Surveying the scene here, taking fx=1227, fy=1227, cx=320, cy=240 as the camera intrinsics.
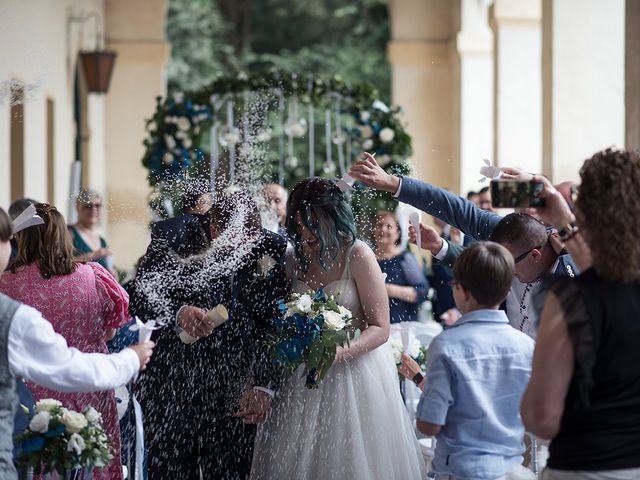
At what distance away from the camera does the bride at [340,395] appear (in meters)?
5.01

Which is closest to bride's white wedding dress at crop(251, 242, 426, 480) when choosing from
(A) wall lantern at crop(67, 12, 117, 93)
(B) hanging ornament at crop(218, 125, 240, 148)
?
(B) hanging ornament at crop(218, 125, 240, 148)

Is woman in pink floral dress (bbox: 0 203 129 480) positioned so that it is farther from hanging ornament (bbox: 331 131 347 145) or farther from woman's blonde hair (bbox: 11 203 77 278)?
hanging ornament (bbox: 331 131 347 145)

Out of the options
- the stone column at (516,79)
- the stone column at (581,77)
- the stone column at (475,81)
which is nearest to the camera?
the stone column at (581,77)

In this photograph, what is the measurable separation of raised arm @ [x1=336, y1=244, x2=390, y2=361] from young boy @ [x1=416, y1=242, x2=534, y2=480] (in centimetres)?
104

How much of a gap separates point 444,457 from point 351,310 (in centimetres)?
122

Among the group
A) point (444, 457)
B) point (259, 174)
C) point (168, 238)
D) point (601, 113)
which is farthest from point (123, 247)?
point (444, 457)

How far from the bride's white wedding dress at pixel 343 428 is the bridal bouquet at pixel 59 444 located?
0.92 meters

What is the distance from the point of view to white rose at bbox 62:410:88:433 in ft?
14.2

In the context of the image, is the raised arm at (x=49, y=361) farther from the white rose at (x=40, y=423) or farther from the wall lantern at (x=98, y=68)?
the wall lantern at (x=98, y=68)

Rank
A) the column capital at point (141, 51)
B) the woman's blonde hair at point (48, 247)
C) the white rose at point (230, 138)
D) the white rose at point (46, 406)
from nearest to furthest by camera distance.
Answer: the white rose at point (46, 406), the woman's blonde hair at point (48, 247), the white rose at point (230, 138), the column capital at point (141, 51)

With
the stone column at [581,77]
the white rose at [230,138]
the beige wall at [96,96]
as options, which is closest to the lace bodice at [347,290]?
the stone column at [581,77]

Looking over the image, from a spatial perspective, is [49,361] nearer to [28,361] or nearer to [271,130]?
[28,361]

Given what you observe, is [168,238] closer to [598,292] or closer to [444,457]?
[444,457]

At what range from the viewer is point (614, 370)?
10.4ft
